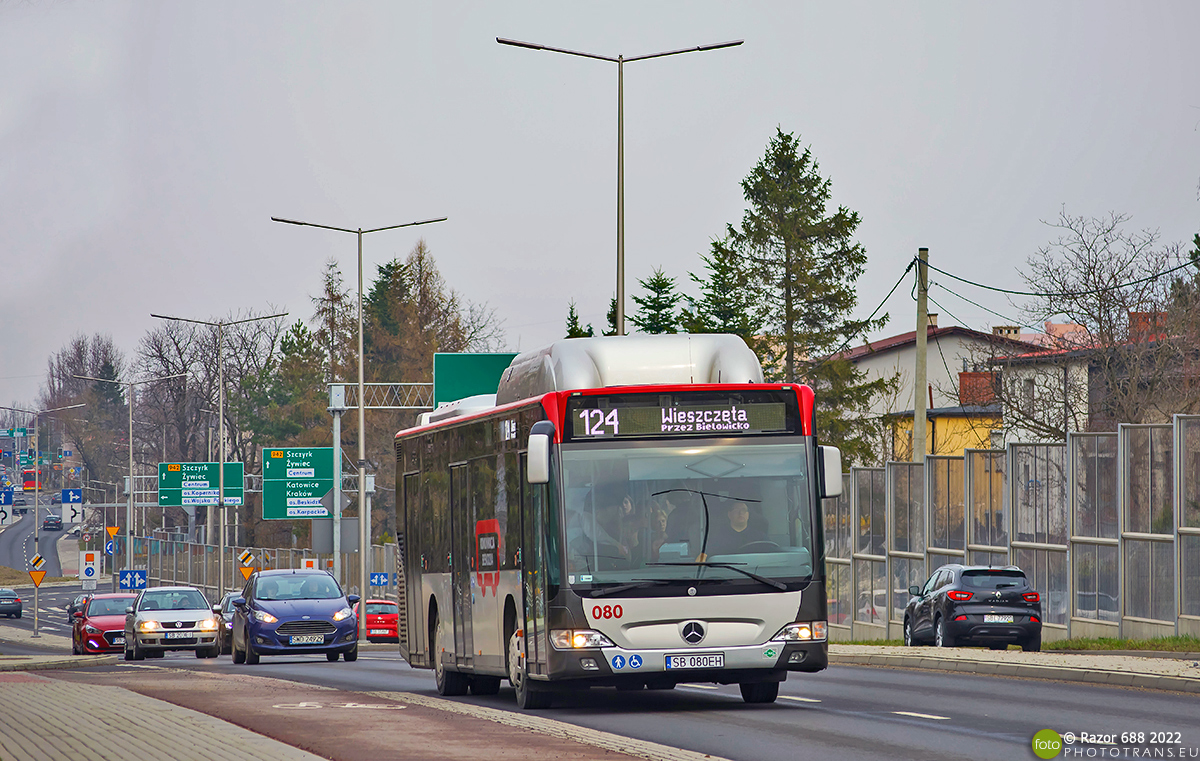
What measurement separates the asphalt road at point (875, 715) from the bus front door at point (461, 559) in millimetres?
620

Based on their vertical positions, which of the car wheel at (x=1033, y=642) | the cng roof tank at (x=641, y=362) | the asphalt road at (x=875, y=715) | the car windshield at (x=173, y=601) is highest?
the cng roof tank at (x=641, y=362)

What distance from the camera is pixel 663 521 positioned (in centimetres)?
1443

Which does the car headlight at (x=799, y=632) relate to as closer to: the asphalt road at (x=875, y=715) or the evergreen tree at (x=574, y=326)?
the asphalt road at (x=875, y=715)

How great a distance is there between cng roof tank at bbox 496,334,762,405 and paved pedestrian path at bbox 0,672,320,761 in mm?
4141

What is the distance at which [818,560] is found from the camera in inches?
574

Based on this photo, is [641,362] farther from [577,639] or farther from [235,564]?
[235,564]

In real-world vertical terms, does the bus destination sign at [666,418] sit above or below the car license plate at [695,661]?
above

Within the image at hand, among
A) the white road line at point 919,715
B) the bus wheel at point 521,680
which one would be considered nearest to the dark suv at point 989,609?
the white road line at point 919,715

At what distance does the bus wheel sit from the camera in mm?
15328

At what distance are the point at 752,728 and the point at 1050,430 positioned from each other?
36116 mm

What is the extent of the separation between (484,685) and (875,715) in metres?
5.50

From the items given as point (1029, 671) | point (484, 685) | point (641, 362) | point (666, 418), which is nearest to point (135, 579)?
point (484, 685)

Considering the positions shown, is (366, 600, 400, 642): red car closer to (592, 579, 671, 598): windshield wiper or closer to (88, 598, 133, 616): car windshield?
(88, 598, 133, 616): car windshield

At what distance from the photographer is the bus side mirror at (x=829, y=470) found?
14.5 meters
